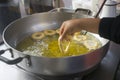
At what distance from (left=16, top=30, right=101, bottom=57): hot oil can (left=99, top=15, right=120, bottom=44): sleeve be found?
0.42 ft

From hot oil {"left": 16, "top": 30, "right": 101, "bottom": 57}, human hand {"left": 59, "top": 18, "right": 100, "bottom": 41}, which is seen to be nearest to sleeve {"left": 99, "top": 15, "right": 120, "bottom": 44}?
human hand {"left": 59, "top": 18, "right": 100, "bottom": 41}

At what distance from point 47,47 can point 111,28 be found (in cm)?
24

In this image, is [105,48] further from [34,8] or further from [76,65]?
[34,8]

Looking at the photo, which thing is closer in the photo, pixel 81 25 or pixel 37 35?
pixel 81 25

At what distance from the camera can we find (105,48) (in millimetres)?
517

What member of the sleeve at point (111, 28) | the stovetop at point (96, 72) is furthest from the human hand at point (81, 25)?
the stovetop at point (96, 72)

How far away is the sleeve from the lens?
1.56 ft

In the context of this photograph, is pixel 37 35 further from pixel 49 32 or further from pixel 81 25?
pixel 81 25

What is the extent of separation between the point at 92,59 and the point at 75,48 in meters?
0.15

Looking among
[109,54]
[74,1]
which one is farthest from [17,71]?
[74,1]

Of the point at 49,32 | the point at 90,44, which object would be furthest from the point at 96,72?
the point at 49,32

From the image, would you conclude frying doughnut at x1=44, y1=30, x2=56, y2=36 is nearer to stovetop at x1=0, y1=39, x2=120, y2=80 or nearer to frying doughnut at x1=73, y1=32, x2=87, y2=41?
frying doughnut at x1=73, y1=32, x2=87, y2=41

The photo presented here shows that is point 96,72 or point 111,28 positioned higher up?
point 111,28

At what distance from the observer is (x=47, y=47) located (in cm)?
65
